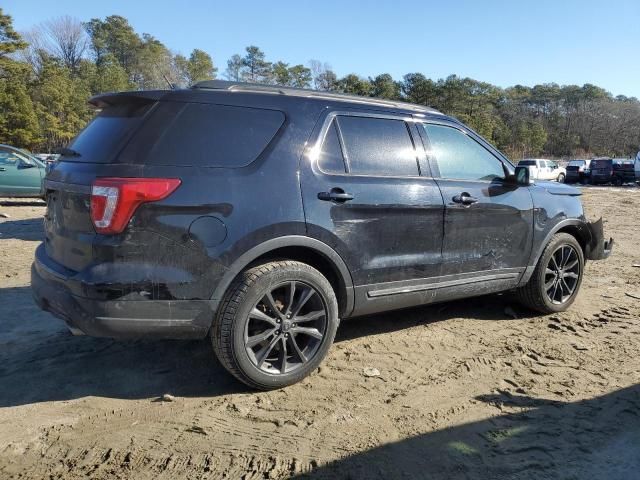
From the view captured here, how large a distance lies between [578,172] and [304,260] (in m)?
34.6

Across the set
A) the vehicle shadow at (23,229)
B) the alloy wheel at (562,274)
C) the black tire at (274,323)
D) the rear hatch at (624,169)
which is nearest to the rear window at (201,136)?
the black tire at (274,323)

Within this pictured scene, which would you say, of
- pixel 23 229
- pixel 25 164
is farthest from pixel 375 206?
pixel 25 164

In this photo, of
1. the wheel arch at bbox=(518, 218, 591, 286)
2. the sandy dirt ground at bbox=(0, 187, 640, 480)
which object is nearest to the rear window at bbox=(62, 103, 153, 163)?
the sandy dirt ground at bbox=(0, 187, 640, 480)

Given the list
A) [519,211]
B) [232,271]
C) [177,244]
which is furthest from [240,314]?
[519,211]

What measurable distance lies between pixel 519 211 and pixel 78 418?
3.73 metres

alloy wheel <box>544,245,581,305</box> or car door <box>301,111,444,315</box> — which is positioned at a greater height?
car door <box>301,111,444,315</box>

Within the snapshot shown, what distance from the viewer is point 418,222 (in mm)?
3840

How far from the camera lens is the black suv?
113 inches

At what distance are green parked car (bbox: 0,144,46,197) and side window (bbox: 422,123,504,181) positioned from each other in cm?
1162

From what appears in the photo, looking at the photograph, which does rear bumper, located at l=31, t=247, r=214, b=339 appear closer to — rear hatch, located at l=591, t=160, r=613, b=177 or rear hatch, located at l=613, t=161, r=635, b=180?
rear hatch, located at l=591, t=160, r=613, b=177

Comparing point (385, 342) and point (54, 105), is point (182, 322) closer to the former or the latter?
point (385, 342)

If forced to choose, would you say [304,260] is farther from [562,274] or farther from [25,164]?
[25,164]

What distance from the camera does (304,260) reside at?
3.47 m

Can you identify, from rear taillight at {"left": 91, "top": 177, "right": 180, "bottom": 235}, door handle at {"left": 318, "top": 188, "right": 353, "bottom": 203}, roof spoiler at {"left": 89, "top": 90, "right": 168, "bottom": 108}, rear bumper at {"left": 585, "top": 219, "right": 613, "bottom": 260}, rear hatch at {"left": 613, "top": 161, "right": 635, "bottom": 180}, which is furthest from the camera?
rear hatch at {"left": 613, "top": 161, "right": 635, "bottom": 180}
